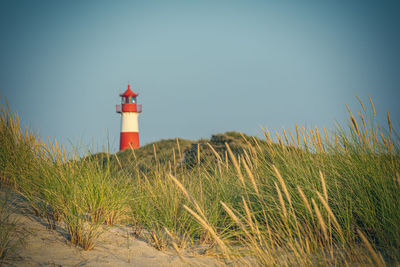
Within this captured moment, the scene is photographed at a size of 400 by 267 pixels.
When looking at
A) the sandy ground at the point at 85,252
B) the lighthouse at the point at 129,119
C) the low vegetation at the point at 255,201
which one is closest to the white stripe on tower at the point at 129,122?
the lighthouse at the point at 129,119

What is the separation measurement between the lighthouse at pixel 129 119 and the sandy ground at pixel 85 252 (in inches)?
1095

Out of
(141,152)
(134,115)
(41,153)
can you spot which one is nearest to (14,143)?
(41,153)

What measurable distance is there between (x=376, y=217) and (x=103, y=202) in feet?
9.09

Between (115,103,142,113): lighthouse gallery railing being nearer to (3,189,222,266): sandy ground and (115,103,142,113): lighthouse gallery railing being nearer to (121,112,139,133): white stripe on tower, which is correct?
(121,112,139,133): white stripe on tower

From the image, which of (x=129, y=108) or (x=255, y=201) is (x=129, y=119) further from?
(x=255, y=201)

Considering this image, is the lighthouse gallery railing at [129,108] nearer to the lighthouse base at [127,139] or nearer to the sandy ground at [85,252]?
the lighthouse base at [127,139]

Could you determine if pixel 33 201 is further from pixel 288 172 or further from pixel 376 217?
pixel 376 217

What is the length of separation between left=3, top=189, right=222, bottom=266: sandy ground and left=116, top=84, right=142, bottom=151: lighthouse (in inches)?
1095

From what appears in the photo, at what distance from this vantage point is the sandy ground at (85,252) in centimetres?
224

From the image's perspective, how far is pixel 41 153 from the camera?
12.8ft

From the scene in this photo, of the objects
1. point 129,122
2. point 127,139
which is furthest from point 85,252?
point 129,122

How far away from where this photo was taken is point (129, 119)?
1211 inches

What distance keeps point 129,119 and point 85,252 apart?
29.2 m

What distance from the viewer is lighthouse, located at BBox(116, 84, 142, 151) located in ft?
99.7
